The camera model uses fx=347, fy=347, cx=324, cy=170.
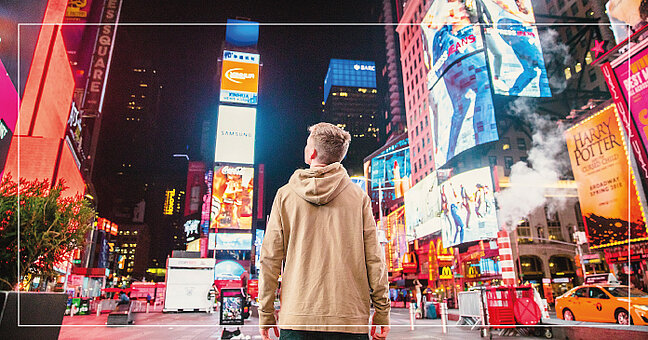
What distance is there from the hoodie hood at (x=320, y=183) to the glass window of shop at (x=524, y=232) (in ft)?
128

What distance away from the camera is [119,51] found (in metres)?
27.7

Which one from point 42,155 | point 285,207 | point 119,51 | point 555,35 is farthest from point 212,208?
point 285,207

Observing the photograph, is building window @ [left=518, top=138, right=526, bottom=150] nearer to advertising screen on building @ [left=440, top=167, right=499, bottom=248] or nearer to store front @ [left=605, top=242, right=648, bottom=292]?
advertising screen on building @ [left=440, top=167, right=499, bottom=248]

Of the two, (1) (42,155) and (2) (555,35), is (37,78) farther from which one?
(2) (555,35)

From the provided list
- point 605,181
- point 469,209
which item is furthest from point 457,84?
point 605,181

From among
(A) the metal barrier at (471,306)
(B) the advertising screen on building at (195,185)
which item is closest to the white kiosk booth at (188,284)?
(A) the metal barrier at (471,306)

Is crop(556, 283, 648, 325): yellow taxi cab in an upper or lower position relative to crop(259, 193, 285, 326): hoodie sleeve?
lower

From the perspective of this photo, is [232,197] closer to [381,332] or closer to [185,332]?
[185,332]

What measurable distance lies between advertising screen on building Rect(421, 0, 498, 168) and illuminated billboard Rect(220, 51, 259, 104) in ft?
88.1

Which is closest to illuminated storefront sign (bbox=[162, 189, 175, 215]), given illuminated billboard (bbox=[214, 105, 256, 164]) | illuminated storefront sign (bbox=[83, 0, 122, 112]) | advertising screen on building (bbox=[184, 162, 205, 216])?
advertising screen on building (bbox=[184, 162, 205, 216])

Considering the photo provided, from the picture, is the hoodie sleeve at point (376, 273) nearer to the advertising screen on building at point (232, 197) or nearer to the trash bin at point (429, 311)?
the trash bin at point (429, 311)

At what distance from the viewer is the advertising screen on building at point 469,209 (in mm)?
28156

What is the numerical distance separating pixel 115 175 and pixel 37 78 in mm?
57899

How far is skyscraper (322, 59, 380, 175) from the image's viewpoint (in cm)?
2625
